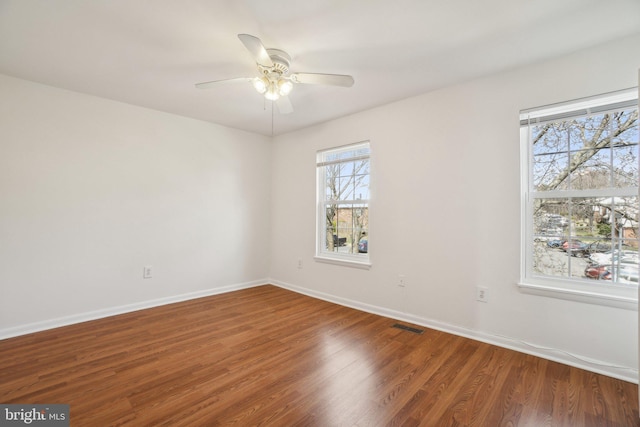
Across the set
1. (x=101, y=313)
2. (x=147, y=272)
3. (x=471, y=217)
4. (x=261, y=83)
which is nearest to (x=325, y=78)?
(x=261, y=83)

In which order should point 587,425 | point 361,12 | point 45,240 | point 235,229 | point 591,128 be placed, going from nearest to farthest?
point 587,425
point 361,12
point 591,128
point 45,240
point 235,229

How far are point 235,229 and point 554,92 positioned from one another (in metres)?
3.94

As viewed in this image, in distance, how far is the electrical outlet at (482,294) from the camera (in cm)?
247

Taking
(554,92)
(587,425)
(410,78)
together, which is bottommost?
(587,425)

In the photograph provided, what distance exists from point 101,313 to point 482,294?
3948mm

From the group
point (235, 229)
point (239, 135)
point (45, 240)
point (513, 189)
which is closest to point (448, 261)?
point (513, 189)

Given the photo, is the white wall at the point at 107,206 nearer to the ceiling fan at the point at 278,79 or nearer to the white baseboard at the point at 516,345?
the ceiling fan at the point at 278,79

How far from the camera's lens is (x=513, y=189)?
7.73 ft

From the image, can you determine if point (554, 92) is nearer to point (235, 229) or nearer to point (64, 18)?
point (64, 18)

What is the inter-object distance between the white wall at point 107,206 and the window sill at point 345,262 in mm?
1284

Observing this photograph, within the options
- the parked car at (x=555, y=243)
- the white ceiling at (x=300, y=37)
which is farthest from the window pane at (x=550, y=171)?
the white ceiling at (x=300, y=37)

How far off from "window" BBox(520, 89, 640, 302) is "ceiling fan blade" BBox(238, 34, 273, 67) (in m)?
2.21

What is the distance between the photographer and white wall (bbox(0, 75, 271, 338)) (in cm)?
260

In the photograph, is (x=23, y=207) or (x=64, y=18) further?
(x=23, y=207)
